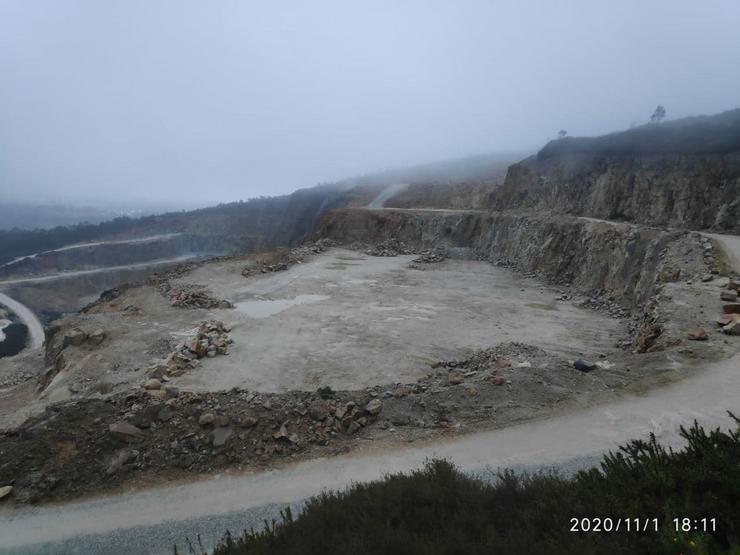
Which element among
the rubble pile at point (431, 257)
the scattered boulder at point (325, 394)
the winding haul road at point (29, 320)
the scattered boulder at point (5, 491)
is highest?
the scattered boulder at point (5, 491)

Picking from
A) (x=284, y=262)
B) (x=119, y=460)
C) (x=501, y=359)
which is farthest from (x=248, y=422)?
(x=284, y=262)

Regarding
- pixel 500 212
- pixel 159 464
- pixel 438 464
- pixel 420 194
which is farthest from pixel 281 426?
pixel 420 194

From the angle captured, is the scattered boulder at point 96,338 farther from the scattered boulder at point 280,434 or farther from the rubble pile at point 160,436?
the scattered boulder at point 280,434

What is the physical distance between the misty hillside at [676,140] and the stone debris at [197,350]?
26585 millimetres

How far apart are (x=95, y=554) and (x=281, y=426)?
331cm

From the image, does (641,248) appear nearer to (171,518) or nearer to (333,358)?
(333,358)

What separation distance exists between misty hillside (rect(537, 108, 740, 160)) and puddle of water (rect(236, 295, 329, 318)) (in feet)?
73.3

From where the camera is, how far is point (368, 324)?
17.2 m

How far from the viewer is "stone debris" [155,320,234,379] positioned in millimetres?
12141

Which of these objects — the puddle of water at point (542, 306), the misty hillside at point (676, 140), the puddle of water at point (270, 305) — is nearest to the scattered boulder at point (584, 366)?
the puddle of water at point (542, 306)

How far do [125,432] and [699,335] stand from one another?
12915mm

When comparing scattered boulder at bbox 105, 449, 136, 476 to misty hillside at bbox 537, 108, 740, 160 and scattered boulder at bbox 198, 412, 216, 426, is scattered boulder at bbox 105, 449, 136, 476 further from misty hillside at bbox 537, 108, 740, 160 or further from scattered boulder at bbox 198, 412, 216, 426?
misty hillside at bbox 537, 108, 740, 160

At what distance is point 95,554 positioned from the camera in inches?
228
